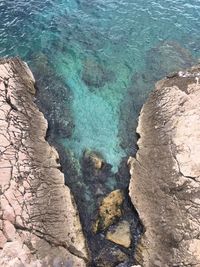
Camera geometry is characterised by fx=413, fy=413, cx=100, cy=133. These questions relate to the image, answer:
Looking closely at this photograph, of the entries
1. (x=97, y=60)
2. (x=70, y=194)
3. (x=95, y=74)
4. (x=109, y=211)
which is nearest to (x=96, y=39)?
(x=97, y=60)

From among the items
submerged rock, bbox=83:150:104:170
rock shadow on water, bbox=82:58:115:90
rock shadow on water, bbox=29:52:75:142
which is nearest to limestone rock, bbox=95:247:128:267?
submerged rock, bbox=83:150:104:170

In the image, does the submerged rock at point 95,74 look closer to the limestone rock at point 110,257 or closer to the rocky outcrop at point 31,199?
the rocky outcrop at point 31,199

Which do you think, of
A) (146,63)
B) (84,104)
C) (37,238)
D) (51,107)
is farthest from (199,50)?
(37,238)

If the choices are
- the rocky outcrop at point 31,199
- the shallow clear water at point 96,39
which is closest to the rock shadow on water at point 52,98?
the shallow clear water at point 96,39

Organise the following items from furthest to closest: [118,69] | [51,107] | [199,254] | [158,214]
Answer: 1. [118,69]
2. [51,107]
3. [158,214]
4. [199,254]

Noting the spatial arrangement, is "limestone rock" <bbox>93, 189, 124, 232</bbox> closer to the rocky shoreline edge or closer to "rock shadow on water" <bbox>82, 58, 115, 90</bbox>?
the rocky shoreline edge

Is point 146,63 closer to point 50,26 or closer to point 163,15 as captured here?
point 163,15

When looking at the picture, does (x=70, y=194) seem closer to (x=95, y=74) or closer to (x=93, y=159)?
(x=93, y=159)
